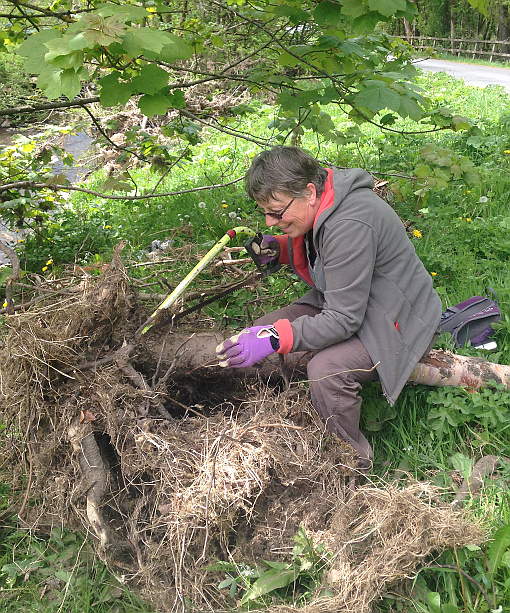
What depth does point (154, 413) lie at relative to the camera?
223 cm

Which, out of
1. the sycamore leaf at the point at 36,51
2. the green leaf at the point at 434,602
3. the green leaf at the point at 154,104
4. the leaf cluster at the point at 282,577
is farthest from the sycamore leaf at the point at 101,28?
the green leaf at the point at 434,602

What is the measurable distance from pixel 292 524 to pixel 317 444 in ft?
1.02

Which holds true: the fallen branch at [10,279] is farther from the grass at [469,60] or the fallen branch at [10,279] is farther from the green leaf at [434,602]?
the grass at [469,60]

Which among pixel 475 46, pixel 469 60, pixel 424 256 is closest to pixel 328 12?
pixel 424 256

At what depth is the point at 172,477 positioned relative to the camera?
2.00 meters

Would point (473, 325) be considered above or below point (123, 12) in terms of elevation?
below

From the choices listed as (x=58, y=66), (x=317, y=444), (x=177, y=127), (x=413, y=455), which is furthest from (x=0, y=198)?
(x=413, y=455)

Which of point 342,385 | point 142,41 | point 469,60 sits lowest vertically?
point 469,60

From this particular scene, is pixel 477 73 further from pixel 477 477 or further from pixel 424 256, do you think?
pixel 477 477

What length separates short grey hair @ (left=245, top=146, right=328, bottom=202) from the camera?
2.28m

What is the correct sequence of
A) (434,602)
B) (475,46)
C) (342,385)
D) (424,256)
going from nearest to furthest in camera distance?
(434,602) → (342,385) → (424,256) → (475,46)

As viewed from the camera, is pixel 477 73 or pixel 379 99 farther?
pixel 477 73

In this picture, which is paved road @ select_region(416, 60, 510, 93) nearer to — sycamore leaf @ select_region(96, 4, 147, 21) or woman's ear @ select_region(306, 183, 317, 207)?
woman's ear @ select_region(306, 183, 317, 207)

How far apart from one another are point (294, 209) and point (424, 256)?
5.04 feet
